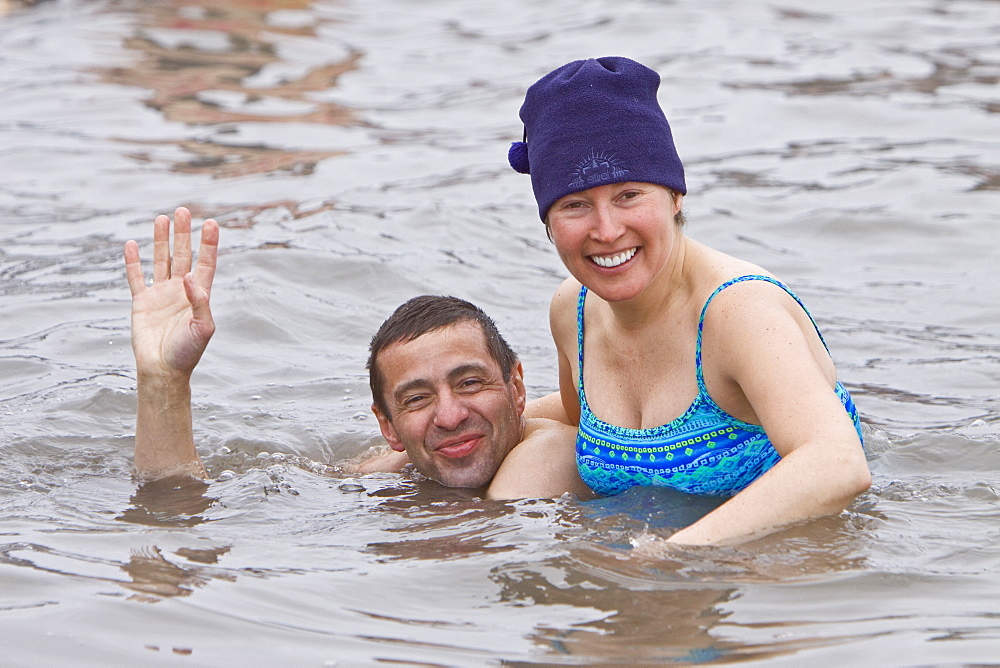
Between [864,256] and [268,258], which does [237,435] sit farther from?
[864,256]

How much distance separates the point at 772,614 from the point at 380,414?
2.20m

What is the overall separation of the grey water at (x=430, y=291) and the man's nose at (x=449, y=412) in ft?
1.03

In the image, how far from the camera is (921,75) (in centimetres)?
1564

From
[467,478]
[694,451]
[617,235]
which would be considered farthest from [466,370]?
[617,235]

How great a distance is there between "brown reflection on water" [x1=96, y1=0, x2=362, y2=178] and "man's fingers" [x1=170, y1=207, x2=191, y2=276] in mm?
7521

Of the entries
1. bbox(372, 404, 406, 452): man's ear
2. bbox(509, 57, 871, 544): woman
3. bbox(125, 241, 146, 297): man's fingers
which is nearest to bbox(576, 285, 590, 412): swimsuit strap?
bbox(509, 57, 871, 544): woman

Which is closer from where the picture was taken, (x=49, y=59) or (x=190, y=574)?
(x=190, y=574)

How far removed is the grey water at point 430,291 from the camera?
12.3 feet

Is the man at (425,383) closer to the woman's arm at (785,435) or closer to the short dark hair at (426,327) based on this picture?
the short dark hair at (426,327)

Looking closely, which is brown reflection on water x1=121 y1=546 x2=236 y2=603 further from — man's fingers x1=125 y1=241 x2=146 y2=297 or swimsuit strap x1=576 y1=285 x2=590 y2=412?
swimsuit strap x1=576 y1=285 x2=590 y2=412

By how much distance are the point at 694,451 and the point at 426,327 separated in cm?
124

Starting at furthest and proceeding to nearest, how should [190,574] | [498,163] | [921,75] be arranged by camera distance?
[921,75] → [498,163] → [190,574]

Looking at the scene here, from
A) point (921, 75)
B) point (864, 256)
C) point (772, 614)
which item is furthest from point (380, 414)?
point (921, 75)

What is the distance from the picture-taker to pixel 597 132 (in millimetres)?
4289
